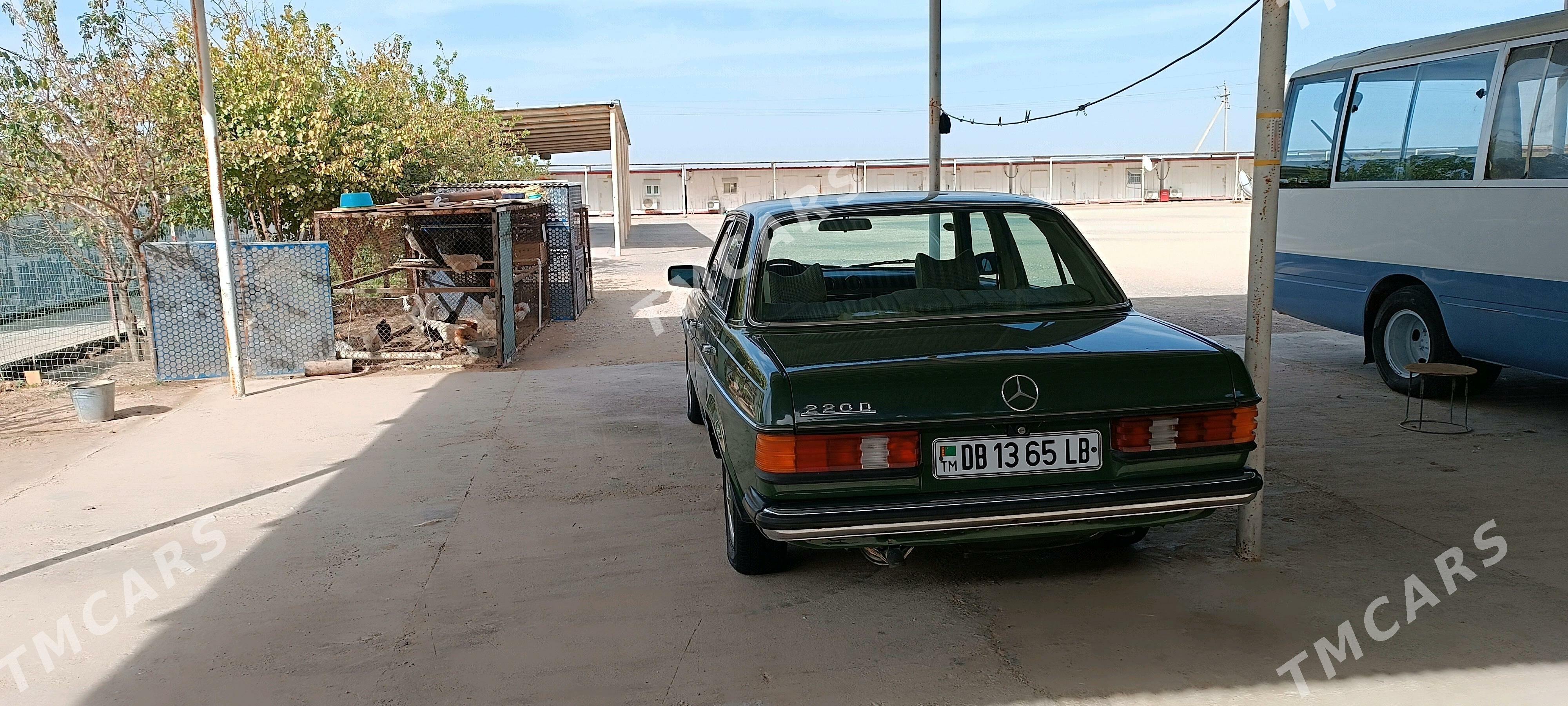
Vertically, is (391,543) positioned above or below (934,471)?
below

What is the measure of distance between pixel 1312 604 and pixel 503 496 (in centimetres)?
377

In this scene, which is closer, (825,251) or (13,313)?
(13,313)

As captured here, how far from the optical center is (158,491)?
19.4ft

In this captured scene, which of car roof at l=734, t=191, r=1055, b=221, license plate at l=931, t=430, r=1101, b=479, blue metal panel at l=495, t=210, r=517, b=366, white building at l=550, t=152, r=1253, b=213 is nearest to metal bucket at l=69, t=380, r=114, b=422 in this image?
blue metal panel at l=495, t=210, r=517, b=366

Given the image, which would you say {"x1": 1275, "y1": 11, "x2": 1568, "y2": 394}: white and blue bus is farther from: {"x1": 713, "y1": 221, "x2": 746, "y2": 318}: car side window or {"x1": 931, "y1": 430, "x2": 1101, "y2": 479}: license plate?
{"x1": 713, "y1": 221, "x2": 746, "y2": 318}: car side window

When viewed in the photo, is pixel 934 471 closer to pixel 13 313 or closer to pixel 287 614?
pixel 287 614

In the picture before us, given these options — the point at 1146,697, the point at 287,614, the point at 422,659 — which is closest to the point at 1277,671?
the point at 1146,697

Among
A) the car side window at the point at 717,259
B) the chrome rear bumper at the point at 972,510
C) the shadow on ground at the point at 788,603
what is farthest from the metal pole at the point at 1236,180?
the chrome rear bumper at the point at 972,510

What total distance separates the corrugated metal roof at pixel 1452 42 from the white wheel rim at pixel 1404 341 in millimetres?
1838

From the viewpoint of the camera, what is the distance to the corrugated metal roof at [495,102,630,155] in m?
26.1

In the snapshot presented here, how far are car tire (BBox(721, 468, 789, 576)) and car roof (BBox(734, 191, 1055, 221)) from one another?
1177 mm

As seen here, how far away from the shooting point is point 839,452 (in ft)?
11.1

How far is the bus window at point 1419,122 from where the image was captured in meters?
7.11

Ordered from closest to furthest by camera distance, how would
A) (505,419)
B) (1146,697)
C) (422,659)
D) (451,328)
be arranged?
(1146,697), (422,659), (505,419), (451,328)
